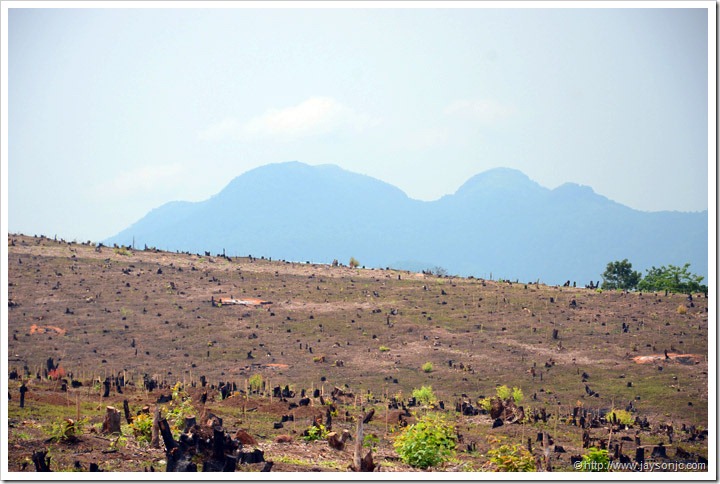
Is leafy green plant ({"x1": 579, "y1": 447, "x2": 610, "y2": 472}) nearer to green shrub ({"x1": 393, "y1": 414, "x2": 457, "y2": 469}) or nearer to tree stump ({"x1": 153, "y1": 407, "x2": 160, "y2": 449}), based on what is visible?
green shrub ({"x1": 393, "y1": 414, "x2": 457, "y2": 469})

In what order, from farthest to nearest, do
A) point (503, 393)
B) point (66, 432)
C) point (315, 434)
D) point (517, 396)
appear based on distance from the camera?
point (503, 393) < point (517, 396) < point (315, 434) < point (66, 432)

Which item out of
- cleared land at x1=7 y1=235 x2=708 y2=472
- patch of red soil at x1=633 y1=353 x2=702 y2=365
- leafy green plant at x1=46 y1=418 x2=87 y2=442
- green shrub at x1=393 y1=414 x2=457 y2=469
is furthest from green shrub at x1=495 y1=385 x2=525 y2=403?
leafy green plant at x1=46 y1=418 x2=87 y2=442

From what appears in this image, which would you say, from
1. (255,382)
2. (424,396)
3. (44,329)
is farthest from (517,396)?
(44,329)

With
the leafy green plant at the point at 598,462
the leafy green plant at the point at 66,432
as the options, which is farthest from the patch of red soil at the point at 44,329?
the leafy green plant at the point at 598,462

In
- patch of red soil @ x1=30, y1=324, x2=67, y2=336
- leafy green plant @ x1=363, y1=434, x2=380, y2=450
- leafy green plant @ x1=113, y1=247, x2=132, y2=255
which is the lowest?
leafy green plant @ x1=363, y1=434, x2=380, y2=450

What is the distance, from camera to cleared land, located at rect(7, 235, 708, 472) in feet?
116

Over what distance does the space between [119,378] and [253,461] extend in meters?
26.2

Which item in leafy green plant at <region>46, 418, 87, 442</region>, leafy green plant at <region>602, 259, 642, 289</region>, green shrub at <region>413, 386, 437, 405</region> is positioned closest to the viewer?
leafy green plant at <region>46, 418, 87, 442</region>

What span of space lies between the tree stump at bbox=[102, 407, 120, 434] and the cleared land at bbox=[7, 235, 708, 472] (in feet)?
3.42

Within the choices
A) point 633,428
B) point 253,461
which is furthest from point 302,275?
point 253,461

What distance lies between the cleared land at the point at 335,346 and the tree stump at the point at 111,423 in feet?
3.42

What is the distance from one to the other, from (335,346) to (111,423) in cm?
3187

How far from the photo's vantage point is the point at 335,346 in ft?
196

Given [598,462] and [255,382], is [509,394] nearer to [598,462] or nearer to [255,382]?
[255,382]
